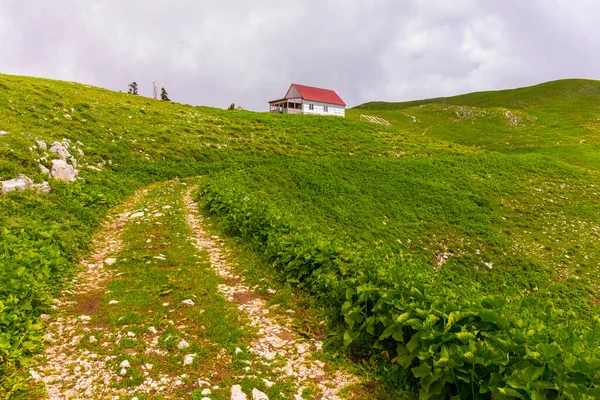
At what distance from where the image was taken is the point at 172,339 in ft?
21.7

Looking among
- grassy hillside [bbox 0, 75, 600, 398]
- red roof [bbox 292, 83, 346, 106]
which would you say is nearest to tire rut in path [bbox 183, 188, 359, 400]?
grassy hillside [bbox 0, 75, 600, 398]

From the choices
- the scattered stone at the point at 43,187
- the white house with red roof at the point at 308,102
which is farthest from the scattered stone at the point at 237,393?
the white house with red roof at the point at 308,102

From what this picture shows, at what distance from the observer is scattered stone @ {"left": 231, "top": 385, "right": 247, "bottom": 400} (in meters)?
5.37

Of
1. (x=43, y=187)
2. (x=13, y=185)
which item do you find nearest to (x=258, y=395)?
(x=13, y=185)

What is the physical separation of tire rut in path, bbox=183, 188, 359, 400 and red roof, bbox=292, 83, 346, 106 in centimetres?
7455

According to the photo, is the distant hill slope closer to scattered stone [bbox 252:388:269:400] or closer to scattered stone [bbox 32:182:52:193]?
scattered stone [bbox 252:388:269:400]

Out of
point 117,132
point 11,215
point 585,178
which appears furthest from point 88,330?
point 585,178

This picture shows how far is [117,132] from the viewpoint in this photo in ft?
94.2

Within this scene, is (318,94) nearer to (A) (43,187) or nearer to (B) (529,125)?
(B) (529,125)

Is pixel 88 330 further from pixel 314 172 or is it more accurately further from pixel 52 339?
pixel 314 172

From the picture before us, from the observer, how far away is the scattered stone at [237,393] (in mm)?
5367

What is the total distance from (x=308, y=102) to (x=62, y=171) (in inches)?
2717

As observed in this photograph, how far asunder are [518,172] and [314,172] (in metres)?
23.9

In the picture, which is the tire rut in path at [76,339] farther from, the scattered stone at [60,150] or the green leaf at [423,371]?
the scattered stone at [60,150]
